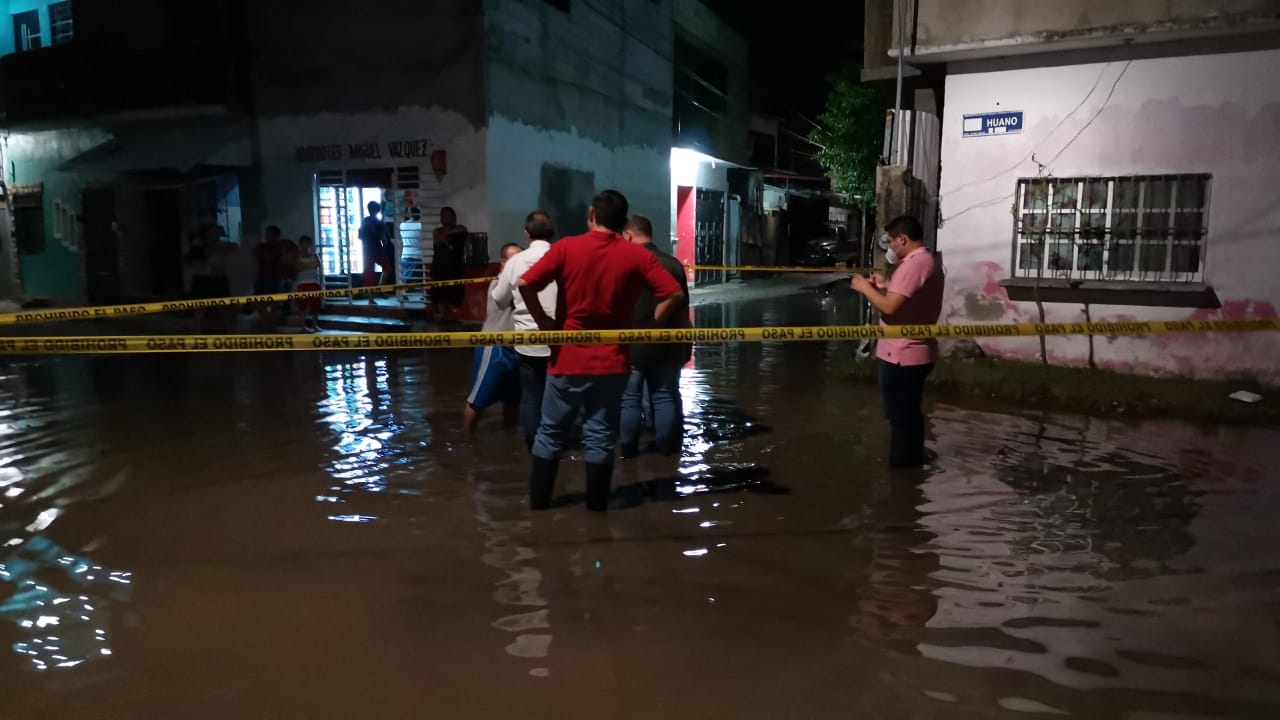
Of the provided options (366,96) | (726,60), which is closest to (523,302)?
(366,96)

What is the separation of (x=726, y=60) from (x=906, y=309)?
72.4 ft

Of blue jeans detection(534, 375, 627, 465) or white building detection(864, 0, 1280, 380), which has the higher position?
white building detection(864, 0, 1280, 380)

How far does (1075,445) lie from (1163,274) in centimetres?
326

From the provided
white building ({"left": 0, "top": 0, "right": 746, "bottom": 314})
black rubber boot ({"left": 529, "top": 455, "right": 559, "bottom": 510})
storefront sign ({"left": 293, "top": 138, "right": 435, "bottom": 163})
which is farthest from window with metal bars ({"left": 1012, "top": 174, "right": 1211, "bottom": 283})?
storefront sign ({"left": 293, "top": 138, "right": 435, "bottom": 163})

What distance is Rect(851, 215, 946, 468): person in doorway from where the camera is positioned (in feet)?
18.0

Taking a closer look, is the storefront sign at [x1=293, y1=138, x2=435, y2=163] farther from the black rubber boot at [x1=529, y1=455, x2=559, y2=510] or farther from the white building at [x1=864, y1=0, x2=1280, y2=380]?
the black rubber boot at [x1=529, y1=455, x2=559, y2=510]

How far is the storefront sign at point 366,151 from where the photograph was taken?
49.1 ft

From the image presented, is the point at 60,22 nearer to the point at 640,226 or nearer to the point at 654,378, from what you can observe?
Answer: the point at 640,226

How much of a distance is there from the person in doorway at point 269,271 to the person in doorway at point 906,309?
10.9m

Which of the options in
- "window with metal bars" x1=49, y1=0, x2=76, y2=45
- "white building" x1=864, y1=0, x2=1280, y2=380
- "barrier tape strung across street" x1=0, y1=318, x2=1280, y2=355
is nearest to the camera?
"barrier tape strung across street" x1=0, y1=318, x2=1280, y2=355

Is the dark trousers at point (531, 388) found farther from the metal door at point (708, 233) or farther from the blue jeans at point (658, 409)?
the metal door at point (708, 233)

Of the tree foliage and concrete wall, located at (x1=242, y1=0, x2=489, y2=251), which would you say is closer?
concrete wall, located at (x1=242, y1=0, x2=489, y2=251)

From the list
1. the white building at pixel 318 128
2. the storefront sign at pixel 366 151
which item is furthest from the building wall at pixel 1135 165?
the storefront sign at pixel 366 151

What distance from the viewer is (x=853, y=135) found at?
1009 inches
